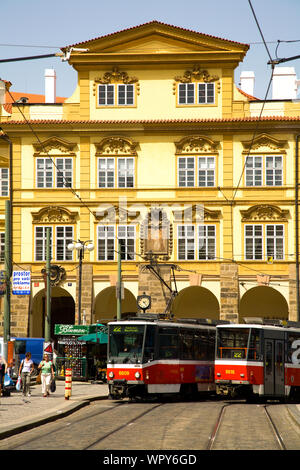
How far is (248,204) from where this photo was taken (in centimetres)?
5194

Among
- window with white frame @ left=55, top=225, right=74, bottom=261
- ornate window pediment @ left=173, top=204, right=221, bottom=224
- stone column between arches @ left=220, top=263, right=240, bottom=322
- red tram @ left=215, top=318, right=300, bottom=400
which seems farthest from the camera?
window with white frame @ left=55, top=225, right=74, bottom=261

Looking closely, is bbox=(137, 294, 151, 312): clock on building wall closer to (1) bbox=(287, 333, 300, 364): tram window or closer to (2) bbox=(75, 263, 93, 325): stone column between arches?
(2) bbox=(75, 263, 93, 325): stone column between arches

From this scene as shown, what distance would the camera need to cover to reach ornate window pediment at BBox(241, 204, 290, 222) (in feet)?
170

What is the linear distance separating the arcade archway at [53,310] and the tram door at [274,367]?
22.9 meters

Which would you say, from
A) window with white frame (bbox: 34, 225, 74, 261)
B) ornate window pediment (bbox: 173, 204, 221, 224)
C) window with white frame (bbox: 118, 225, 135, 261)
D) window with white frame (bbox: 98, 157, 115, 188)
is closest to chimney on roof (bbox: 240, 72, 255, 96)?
ornate window pediment (bbox: 173, 204, 221, 224)

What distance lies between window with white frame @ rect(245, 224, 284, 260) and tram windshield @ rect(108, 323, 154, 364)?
2028 cm

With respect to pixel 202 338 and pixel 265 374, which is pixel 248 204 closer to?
pixel 202 338

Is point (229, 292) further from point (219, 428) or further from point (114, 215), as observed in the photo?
point (219, 428)

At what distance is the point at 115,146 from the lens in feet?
174

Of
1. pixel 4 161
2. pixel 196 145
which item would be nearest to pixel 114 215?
pixel 196 145

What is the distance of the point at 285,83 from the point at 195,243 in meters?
12.1

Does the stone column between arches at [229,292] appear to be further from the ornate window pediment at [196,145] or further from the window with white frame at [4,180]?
the window with white frame at [4,180]

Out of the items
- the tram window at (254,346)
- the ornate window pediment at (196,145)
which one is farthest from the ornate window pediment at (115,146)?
the tram window at (254,346)
